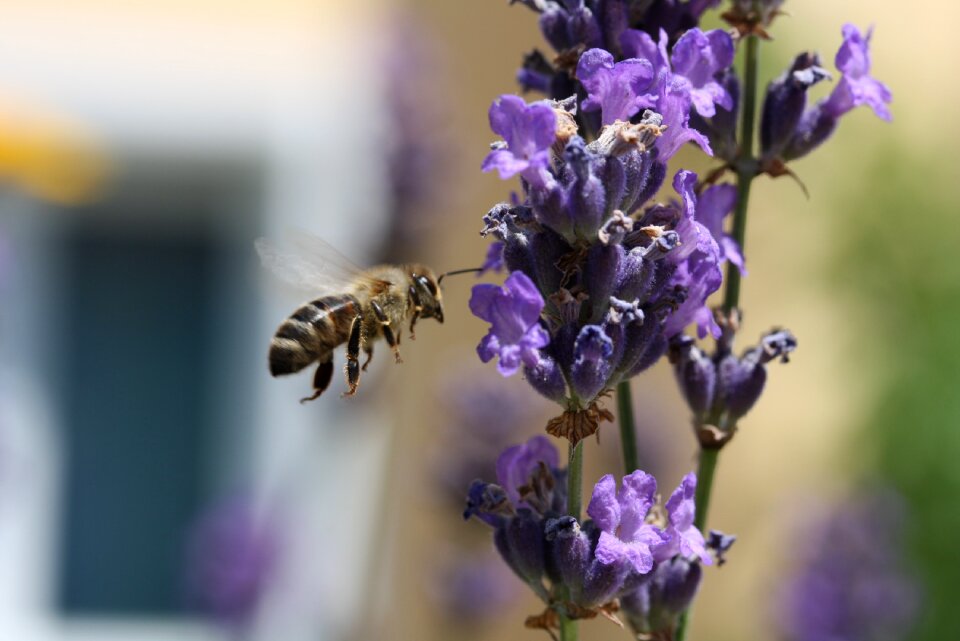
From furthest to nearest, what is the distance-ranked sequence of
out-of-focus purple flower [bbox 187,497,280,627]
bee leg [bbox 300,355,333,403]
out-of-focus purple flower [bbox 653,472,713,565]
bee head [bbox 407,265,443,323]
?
out-of-focus purple flower [bbox 187,497,280,627]
bee head [bbox 407,265,443,323]
bee leg [bbox 300,355,333,403]
out-of-focus purple flower [bbox 653,472,713,565]

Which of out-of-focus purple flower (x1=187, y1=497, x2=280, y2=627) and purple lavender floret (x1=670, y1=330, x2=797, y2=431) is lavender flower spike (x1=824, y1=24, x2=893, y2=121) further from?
out-of-focus purple flower (x1=187, y1=497, x2=280, y2=627)

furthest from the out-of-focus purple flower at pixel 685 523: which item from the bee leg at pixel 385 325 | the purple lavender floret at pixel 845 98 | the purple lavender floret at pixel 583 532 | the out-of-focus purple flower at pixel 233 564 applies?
the out-of-focus purple flower at pixel 233 564

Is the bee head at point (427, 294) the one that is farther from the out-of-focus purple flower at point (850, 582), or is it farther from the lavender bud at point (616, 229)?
the out-of-focus purple flower at point (850, 582)

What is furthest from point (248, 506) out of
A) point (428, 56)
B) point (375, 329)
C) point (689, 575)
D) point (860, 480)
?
point (689, 575)

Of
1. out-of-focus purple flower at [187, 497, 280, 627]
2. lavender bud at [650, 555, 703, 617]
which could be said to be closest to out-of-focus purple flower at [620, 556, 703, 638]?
lavender bud at [650, 555, 703, 617]

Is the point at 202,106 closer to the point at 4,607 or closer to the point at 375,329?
the point at 4,607
